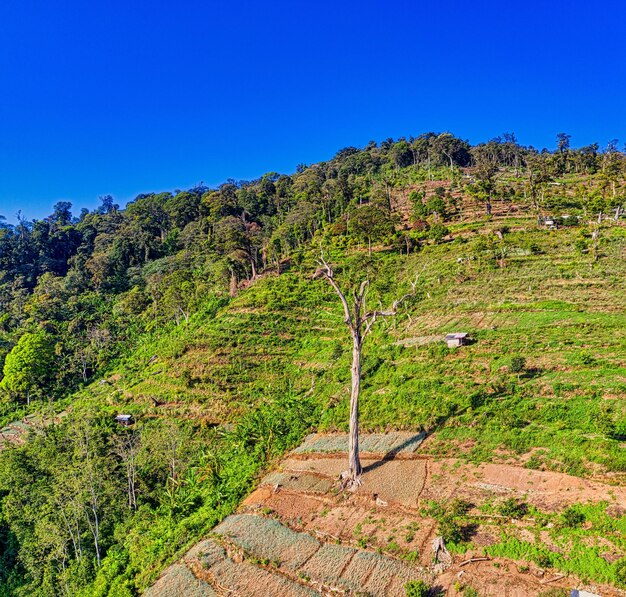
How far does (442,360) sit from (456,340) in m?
2.02

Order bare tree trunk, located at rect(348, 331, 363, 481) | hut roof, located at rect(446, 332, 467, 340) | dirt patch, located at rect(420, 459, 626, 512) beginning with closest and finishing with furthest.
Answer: dirt patch, located at rect(420, 459, 626, 512), bare tree trunk, located at rect(348, 331, 363, 481), hut roof, located at rect(446, 332, 467, 340)

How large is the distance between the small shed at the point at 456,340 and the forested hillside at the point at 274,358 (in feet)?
2.48

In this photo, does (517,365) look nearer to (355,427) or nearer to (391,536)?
(355,427)

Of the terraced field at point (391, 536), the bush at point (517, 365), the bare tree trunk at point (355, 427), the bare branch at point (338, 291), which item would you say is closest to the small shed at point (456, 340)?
the bush at point (517, 365)

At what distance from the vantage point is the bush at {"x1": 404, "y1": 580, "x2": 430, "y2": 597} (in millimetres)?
10414

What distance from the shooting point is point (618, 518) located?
37.6ft

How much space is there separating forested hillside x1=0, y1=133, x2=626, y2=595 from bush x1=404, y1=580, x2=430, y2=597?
431cm

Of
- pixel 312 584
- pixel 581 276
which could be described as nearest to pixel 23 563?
pixel 312 584

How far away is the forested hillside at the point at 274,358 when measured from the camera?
765 inches

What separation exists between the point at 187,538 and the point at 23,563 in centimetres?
1607

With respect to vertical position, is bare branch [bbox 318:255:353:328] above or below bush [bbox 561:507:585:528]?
above

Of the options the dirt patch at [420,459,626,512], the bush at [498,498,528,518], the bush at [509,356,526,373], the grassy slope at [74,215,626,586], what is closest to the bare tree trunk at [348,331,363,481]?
the dirt patch at [420,459,626,512]

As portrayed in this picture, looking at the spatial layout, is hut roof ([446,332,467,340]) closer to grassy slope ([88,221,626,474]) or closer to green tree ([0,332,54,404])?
grassy slope ([88,221,626,474])

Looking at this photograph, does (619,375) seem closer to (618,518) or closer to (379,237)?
(618,518)
